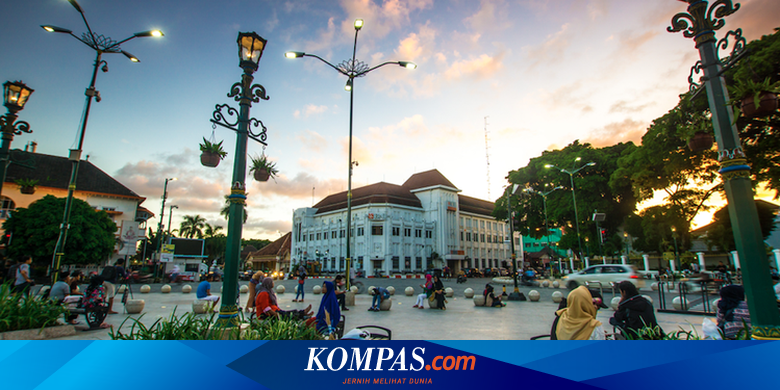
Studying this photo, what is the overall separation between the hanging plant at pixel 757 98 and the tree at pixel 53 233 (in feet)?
142

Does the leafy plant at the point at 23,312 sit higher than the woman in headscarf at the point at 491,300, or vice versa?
the leafy plant at the point at 23,312

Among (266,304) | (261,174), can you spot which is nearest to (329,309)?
(266,304)

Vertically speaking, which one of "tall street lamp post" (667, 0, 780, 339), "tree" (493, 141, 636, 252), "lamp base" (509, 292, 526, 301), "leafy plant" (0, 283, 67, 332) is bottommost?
"lamp base" (509, 292, 526, 301)

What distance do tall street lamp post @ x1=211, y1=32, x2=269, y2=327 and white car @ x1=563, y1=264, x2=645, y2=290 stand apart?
18887 mm

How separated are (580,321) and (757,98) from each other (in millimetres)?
3825

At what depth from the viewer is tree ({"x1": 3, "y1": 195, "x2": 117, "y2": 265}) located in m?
30.8

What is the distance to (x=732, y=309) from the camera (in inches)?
232

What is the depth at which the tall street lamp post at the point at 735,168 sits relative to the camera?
4.18 m

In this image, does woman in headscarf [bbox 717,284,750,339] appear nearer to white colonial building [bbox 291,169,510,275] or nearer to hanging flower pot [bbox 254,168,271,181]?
hanging flower pot [bbox 254,168,271,181]

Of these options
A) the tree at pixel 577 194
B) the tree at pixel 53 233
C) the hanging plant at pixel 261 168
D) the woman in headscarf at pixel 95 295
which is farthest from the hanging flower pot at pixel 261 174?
the tree at pixel 53 233

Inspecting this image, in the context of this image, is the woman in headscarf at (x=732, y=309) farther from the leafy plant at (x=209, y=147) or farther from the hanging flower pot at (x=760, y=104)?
the leafy plant at (x=209, y=147)

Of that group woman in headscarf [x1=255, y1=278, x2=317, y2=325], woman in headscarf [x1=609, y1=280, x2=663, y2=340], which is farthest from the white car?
woman in headscarf [x1=255, y1=278, x2=317, y2=325]

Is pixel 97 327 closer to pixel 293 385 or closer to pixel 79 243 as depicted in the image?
pixel 293 385

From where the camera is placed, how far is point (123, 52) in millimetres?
10078
